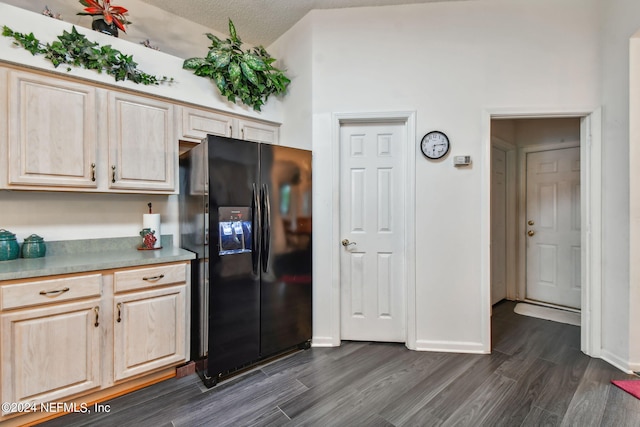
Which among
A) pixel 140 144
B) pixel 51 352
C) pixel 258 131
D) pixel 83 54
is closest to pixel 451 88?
pixel 258 131

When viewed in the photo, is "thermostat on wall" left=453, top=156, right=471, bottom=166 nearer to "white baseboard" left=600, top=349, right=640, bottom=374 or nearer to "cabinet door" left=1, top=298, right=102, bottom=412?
"white baseboard" left=600, top=349, right=640, bottom=374

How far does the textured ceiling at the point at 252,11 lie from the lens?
250 centimetres

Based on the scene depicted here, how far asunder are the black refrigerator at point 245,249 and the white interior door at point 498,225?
8.41 feet

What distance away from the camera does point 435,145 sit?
2.40 metres

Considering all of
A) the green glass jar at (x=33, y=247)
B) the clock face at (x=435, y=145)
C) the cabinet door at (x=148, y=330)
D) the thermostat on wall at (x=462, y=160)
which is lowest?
the cabinet door at (x=148, y=330)

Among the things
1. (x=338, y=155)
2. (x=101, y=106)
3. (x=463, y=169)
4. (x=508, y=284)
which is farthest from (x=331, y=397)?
(x=508, y=284)

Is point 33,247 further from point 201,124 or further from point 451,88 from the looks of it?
point 451,88

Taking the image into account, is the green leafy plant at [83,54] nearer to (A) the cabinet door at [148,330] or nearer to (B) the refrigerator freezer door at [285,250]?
(B) the refrigerator freezer door at [285,250]

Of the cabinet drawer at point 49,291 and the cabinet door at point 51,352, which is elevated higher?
the cabinet drawer at point 49,291

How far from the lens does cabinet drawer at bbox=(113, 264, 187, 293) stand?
1.83m

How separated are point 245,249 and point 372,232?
117cm

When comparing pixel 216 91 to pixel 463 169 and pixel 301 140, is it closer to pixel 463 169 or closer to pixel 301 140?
pixel 301 140

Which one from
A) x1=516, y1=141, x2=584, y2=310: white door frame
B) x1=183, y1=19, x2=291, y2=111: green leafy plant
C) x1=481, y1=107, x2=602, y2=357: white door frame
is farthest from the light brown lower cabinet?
x1=516, y1=141, x2=584, y2=310: white door frame

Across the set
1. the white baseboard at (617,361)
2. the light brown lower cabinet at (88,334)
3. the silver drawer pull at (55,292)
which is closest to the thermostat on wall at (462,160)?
the white baseboard at (617,361)
